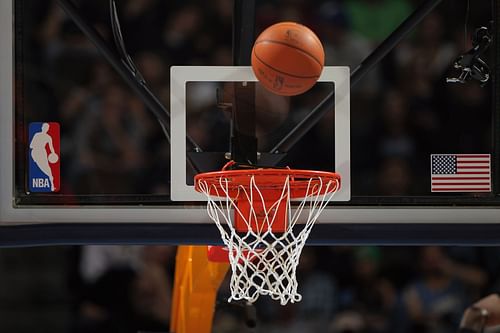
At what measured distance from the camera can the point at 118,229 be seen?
9.64ft

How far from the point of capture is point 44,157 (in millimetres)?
3035

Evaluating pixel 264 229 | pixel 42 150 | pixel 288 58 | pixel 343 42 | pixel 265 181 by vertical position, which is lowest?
pixel 264 229

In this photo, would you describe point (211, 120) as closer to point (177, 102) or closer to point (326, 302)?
point (177, 102)

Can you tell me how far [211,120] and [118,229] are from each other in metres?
0.52

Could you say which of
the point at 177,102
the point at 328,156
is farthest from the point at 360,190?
the point at 177,102

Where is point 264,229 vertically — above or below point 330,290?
above

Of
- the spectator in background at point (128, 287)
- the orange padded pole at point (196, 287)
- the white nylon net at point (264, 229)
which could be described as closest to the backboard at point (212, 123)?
the white nylon net at point (264, 229)

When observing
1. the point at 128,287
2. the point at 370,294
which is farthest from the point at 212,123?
the point at 370,294

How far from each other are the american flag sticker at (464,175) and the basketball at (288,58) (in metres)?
0.93

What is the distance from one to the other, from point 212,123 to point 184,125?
0.11 meters

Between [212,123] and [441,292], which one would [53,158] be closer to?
[212,123]

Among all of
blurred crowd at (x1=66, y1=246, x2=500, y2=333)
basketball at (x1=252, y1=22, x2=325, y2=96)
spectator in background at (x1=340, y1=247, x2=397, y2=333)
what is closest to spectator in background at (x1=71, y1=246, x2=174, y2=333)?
blurred crowd at (x1=66, y1=246, x2=500, y2=333)

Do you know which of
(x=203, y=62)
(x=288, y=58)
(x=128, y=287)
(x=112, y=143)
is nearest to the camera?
(x=288, y=58)

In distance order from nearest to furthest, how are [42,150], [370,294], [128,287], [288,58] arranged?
[288,58] < [42,150] < [128,287] < [370,294]
